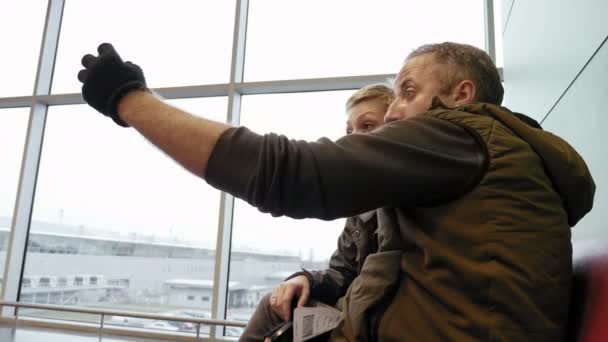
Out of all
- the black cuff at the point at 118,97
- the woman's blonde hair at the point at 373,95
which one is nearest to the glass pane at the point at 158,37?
the woman's blonde hair at the point at 373,95

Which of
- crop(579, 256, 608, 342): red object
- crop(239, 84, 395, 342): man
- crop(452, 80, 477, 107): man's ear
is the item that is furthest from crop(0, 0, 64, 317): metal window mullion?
crop(579, 256, 608, 342): red object

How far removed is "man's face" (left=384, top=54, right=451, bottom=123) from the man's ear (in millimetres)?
21

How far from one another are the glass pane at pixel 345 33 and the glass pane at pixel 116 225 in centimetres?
55

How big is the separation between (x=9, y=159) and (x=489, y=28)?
151 inches

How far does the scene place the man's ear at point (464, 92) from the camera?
2.96 ft

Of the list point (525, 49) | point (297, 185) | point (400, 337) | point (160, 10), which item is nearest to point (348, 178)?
point (297, 185)

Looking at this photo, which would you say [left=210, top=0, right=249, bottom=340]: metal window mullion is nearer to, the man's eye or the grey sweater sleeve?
the man's eye

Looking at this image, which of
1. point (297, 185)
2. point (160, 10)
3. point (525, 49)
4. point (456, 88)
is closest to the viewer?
point (297, 185)

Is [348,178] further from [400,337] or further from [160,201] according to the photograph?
[160,201]

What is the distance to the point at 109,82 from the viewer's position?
0.75 meters

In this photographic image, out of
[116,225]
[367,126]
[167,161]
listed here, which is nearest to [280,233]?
[167,161]

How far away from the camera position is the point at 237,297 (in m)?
2.82

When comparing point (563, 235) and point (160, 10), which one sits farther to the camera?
point (160, 10)

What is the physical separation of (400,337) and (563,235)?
30cm
